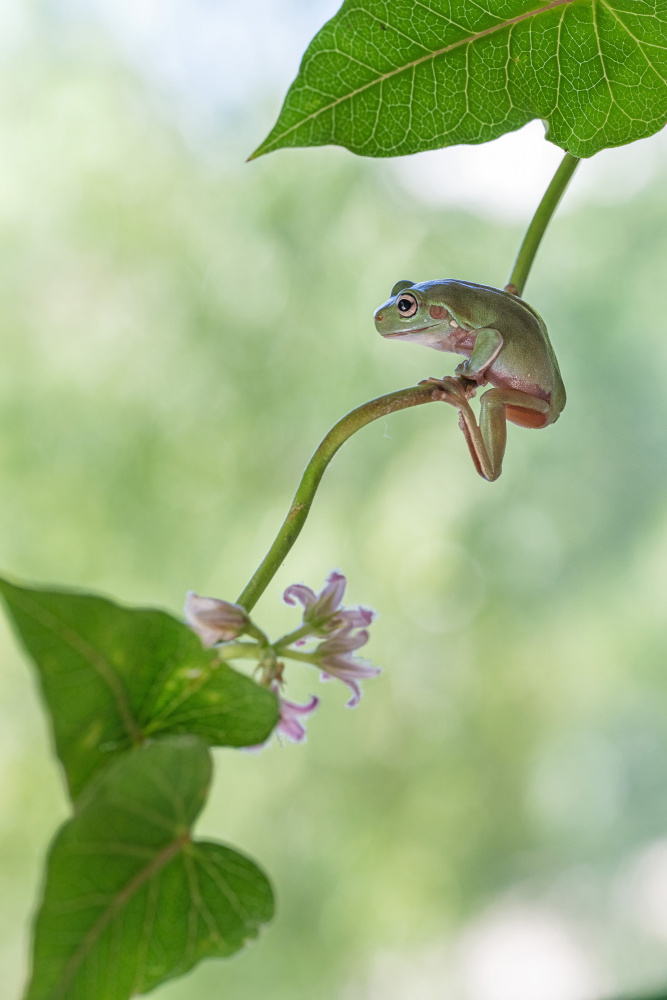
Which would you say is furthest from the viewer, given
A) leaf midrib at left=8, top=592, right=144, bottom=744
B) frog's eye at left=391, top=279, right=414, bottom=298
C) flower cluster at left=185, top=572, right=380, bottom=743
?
frog's eye at left=391, top=279, right=414, bottom=298

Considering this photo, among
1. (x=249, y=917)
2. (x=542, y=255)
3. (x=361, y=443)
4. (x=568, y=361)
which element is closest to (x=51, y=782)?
(x=361, y=443)

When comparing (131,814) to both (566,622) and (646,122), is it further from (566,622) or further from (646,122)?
(566,622)

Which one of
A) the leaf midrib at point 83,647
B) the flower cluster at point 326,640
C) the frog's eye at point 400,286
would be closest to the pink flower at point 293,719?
the flower cluster at point 326,640

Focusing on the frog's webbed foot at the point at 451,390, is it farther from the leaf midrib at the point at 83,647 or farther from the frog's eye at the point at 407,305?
the leaf midrib at the point at 83,647

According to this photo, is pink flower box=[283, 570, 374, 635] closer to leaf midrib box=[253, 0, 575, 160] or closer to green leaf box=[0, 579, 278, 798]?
green leaf box=[0, 579, 278, 798]

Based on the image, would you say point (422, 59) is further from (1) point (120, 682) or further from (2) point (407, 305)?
(1) point (120, 682)

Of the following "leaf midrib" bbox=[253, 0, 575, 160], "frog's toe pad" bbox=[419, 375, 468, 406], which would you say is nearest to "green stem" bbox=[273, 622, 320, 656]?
"frog's toe pad" bbox=[419, 375, 468, 406]
